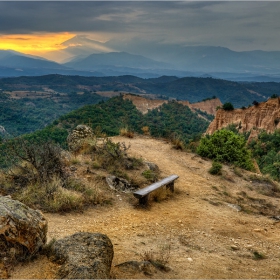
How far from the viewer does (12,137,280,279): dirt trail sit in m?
3.85

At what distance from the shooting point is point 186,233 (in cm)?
536

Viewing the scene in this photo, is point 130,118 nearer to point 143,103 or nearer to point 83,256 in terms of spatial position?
point 143,103

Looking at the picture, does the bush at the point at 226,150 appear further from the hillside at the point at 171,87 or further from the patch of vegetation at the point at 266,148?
the hillside at the point at 171,87

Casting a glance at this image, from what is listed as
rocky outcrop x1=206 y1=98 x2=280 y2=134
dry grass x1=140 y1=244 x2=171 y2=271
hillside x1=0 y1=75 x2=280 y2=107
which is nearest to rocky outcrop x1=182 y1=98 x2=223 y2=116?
rocky outcrop x1=206 y1=98 x2=280 y2=134

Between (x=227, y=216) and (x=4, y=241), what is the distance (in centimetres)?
492

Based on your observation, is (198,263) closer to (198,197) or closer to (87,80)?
(198,197)

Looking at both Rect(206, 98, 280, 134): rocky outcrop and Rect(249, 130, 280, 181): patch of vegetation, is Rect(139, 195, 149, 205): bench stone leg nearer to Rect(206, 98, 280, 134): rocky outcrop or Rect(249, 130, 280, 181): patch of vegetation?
Rect(249, 130, 280, 181): patch of vegetation

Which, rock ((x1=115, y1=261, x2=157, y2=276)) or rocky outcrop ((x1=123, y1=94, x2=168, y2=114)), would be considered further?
rocky outcrop ((x1=123, y1=94, x2=168, y2=114))

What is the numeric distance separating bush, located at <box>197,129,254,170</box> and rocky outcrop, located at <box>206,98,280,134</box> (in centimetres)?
→ 2470

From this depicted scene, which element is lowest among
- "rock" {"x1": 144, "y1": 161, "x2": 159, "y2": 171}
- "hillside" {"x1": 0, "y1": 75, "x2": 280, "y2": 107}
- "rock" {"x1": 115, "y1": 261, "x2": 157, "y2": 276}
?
"rock" {"x1": 144, "y1": 161, "x2": 159, "y2": 171}

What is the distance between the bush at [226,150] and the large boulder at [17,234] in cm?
876

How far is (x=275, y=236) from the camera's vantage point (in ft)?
18.9

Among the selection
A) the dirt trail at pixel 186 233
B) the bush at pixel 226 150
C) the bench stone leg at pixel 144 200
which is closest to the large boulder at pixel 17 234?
the dirt trail at pixel 186 233

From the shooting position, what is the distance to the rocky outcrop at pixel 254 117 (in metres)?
34.7
